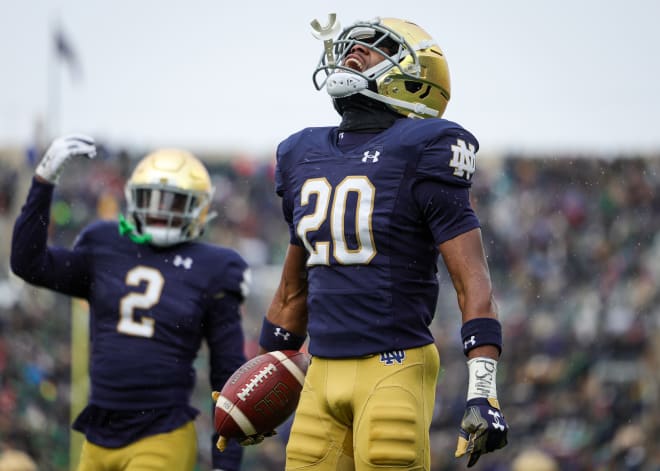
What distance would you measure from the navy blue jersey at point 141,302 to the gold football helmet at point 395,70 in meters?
1.41

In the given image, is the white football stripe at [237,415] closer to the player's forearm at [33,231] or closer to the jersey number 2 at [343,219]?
the jersey number 2 at [343,219]

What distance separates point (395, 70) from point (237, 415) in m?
1.23

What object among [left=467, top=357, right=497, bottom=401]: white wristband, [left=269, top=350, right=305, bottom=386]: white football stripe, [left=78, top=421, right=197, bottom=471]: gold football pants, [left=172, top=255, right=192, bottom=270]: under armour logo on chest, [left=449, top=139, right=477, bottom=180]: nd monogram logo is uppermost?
[left=449, top=139, right=477, bottom=180]: nd monogram logo

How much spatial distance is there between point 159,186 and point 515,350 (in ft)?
24.7

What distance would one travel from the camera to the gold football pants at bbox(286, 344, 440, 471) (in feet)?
10.2

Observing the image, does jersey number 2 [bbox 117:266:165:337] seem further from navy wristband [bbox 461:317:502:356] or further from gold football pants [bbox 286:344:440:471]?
navy wristband [bbox 461:317:502:356]

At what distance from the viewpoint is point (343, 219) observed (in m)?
3.26

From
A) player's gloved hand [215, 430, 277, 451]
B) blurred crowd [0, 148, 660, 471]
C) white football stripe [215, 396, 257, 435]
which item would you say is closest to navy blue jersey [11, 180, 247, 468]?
player's gloved hand [215, 430, 277, 451]

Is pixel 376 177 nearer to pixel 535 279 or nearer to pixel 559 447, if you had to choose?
pixel 559 447

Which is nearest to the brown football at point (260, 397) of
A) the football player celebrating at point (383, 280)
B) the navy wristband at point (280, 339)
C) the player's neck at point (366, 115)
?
the navy wristband at point (280, 339)

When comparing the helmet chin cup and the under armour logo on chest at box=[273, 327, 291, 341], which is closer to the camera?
the helmet chin cup

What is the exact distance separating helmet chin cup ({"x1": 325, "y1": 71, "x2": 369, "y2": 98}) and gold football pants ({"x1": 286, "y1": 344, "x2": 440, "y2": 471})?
0.83 meters

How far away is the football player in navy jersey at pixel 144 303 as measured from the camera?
4.46m

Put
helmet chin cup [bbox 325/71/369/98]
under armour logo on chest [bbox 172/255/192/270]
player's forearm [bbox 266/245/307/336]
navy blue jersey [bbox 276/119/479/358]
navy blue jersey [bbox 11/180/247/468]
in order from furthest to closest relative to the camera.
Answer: under armour logo on chest [bbox 172/255/192/270] → navy blue jersey [bbox 11/180/247/468] → player's forearm [bbox 266/245/307/336] → helmet chin cup [bbox 325/71/369/98] → navy blue jersey [bbox 276/119/479/358]
